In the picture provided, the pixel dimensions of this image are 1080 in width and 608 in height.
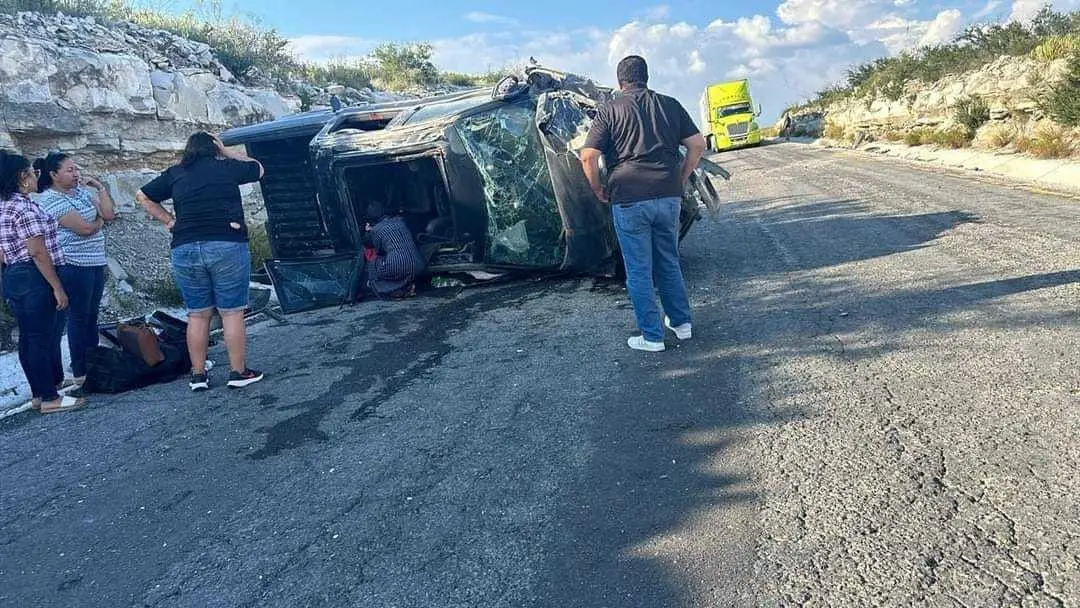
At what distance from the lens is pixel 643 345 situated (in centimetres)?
488

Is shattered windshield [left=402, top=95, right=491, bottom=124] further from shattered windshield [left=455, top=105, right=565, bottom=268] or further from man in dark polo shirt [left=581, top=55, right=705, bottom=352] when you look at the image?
man in dark polo shirt [left=581, top=55, right=705, bottom=352]

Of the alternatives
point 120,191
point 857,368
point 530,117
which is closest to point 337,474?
point 857,368

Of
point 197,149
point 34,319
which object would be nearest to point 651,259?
point 197,149

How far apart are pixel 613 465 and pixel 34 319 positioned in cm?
442

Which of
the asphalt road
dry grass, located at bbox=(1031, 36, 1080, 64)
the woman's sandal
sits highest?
dry grass, located at bbox=(1031, 36, 1080, 64)

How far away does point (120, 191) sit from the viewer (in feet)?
32.7

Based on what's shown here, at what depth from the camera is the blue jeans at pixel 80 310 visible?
17.9 feet

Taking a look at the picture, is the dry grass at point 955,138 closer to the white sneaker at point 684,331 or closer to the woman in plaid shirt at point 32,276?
the white sneaker at point 684,331

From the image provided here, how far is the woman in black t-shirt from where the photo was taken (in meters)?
5.04

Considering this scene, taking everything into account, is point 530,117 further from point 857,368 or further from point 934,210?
point 934,210

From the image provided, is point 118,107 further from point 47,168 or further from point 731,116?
point 731,116

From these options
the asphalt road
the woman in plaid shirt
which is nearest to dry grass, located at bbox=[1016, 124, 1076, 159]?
the asphalt road

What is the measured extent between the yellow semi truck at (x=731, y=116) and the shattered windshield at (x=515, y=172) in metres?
25.6

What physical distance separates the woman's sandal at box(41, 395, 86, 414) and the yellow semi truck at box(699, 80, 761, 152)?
29.0 meters
